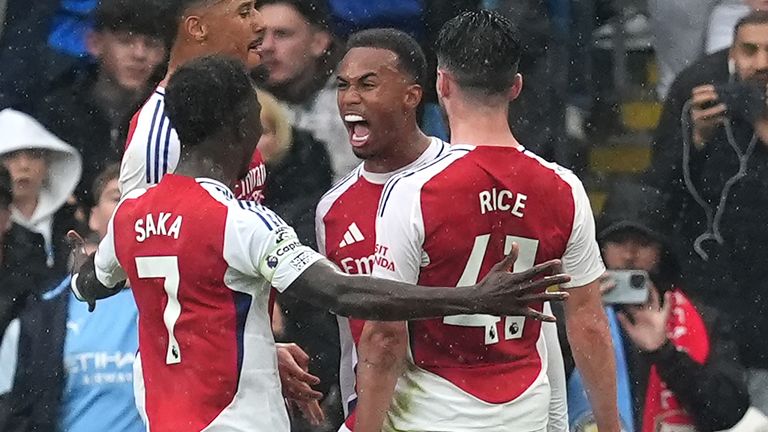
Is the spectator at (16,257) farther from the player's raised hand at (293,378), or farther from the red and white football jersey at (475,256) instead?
the red and white football jersey at (475,256)

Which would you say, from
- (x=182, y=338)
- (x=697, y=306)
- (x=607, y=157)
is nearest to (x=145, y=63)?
(x=607, y=157)

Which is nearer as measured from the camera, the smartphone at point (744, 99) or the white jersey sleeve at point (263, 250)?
the white jersey sleeve at point (263, 250)

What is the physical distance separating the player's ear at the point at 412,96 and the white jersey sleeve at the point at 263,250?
1462 mm

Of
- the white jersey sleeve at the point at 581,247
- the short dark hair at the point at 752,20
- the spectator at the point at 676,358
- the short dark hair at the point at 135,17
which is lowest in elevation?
the spectator at the point at 676,358

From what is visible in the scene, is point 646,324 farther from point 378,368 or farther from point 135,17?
point 135,17

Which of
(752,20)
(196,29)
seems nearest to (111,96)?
(196,29)

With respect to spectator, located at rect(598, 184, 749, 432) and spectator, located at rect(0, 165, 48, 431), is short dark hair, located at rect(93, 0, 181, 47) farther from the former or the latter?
spectator, located at rect(598, 184, 749, 432)

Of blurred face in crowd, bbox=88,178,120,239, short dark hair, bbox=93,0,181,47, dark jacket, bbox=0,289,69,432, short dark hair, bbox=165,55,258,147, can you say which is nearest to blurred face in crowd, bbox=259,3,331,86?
short dark hair, bbox=93,0,181,47

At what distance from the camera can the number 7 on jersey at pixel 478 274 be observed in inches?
213

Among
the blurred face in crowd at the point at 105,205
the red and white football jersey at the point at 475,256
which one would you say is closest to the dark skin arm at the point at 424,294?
the red and white football jersey at the point at 475,256

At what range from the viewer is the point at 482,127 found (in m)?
5.49

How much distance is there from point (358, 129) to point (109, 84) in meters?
2.28

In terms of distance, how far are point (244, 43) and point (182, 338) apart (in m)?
1.42

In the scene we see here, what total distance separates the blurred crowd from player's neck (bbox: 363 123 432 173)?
4.27 feet
